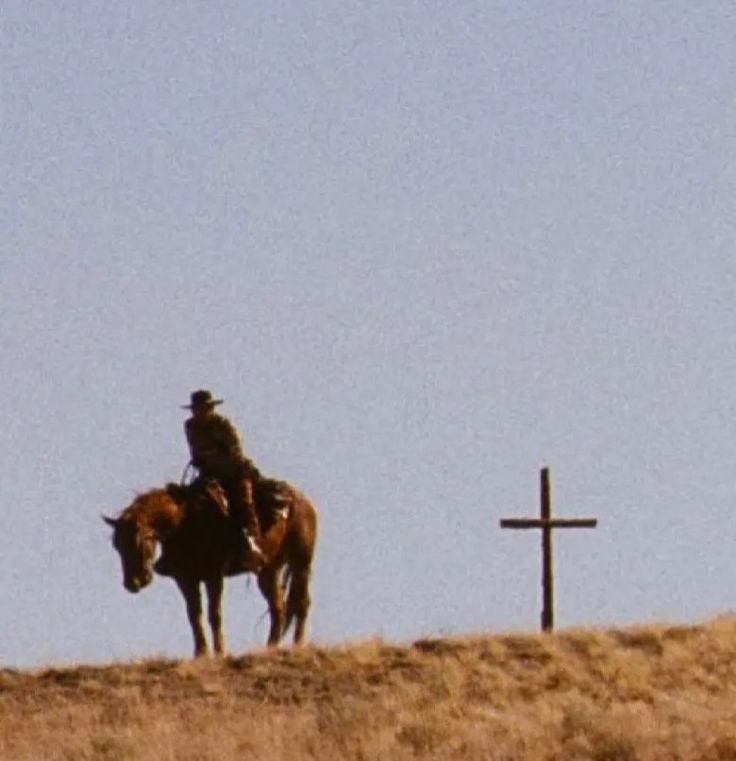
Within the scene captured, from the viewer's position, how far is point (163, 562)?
40312mm

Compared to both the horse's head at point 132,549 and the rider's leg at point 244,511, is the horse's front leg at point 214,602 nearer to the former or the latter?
the rider's leg at point 244,511

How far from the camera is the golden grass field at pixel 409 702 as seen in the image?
29953 mm

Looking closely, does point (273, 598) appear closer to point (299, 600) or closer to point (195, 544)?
point (299, 600)

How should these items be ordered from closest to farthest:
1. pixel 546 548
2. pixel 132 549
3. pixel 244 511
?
pixel 132 549, pixel 244 511, pixel 546 548

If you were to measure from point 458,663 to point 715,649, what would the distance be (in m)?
3.32

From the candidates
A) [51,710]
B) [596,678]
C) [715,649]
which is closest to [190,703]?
[51,710]

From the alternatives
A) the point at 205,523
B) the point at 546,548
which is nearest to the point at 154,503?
the point at 205,523

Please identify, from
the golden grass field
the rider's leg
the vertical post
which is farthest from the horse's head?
the vertical post

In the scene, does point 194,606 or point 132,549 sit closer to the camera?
point 132,549

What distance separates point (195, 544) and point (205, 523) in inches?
10.7

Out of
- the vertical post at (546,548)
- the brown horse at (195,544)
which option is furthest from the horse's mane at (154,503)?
the vertical post at (546,548)

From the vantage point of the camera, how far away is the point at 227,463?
40375 millimetres

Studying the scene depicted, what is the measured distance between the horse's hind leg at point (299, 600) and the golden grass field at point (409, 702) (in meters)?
4.32

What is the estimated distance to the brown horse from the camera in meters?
39.5
